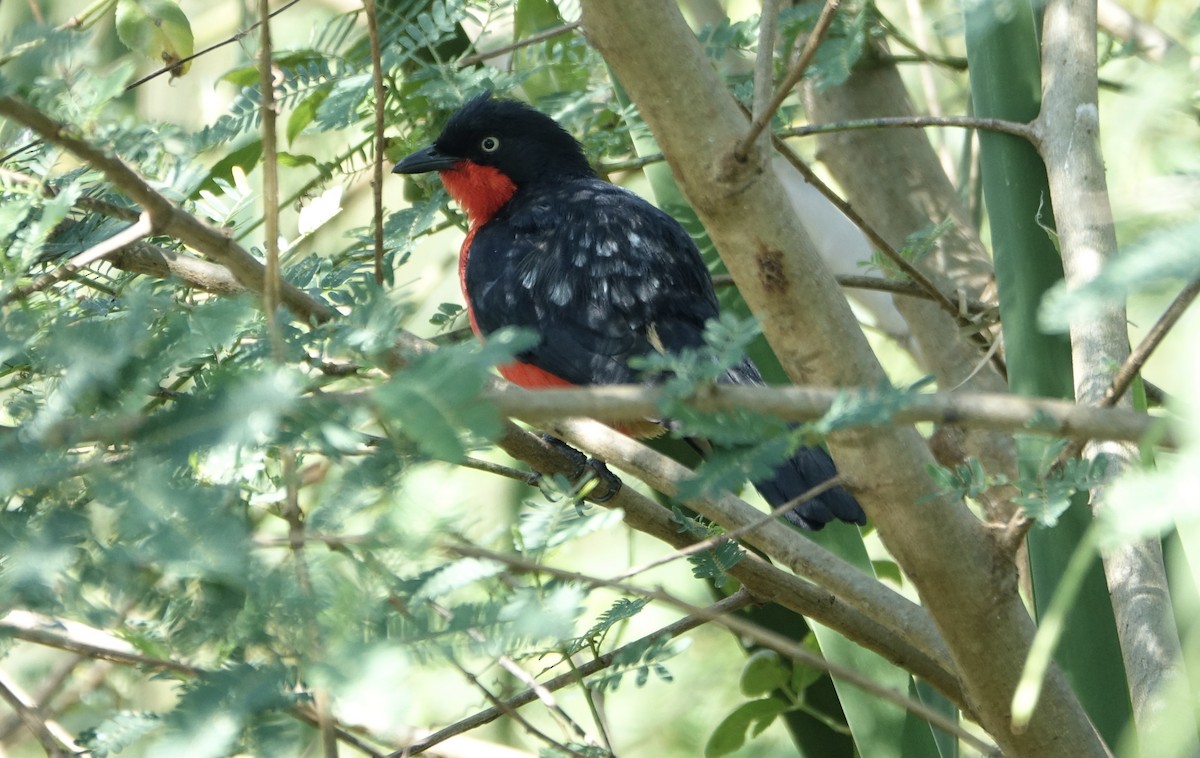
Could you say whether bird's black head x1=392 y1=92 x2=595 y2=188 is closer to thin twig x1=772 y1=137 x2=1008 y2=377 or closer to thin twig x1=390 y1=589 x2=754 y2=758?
thin twig x1=772 y1=137 x2=1008 y2=377

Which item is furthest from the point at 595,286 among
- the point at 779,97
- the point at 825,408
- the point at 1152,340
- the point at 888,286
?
the point at 825,408

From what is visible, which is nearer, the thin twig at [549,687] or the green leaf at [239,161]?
the thin twig at [549,687]

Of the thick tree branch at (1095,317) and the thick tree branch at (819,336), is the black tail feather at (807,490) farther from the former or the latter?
the thick tree branch at (819,336)

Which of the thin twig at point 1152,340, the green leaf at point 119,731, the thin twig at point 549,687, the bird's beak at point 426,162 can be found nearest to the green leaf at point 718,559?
the thin twig at point 549,687

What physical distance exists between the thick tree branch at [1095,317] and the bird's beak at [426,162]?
159 cm

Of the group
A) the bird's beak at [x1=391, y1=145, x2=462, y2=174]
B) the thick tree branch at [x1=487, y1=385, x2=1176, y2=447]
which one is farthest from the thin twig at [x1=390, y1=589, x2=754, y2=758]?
the bird's beak at [x1=391, y1=145, x2=462, y2=174]

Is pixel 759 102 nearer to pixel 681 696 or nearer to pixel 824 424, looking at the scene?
pixel 824 424

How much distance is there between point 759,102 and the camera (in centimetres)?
171

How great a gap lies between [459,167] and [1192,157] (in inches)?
107

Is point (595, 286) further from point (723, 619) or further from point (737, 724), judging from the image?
point (723, 619)

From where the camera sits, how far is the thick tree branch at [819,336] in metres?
1.61

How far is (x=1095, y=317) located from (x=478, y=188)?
2221 millimetres

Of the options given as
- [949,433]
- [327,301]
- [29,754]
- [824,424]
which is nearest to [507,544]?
[327,301]

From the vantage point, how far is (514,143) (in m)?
3.84
